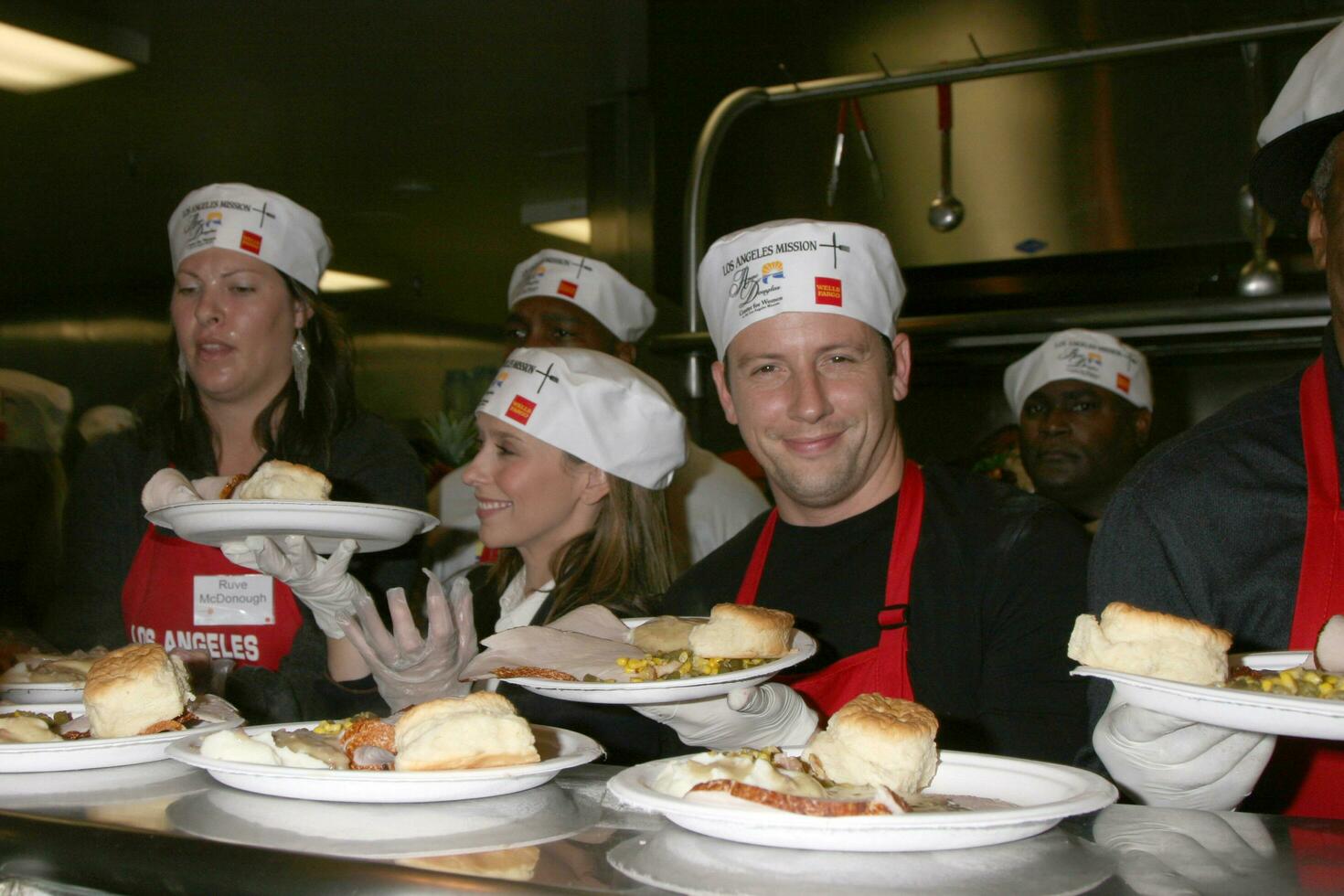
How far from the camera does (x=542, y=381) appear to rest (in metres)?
2.68

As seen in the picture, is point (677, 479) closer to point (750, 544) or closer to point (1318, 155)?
point (750, 544)

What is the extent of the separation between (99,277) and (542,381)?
5.87 ft

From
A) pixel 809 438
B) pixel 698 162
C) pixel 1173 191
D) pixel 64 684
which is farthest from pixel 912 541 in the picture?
pixel 1173 191

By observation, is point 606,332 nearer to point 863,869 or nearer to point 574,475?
point 574,475

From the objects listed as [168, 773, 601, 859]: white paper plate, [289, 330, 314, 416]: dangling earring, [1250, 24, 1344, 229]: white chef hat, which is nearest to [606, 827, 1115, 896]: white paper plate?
[168, 773, 601, 859]: white paper plate

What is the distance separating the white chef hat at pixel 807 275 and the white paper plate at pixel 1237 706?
4.20 feet

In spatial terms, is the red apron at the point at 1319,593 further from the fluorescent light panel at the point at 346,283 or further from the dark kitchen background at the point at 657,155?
the fluorescent light panel at the point at 346,283

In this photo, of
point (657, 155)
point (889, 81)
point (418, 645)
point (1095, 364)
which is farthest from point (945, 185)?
point (418, 645)

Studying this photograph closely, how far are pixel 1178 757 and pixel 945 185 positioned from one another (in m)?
2.87

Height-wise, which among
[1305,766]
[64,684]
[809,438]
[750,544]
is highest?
[809,438]

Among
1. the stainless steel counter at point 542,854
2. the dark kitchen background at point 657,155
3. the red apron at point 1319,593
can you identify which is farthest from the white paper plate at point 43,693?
the dark kitchen background at point 657,155

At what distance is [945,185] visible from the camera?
394 cm

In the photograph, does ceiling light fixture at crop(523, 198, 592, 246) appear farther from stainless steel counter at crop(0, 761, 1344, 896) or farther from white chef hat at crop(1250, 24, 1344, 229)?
stainless steel counter at crop(0, 761, 1344, 896)

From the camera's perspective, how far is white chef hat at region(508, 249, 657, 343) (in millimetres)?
3840
